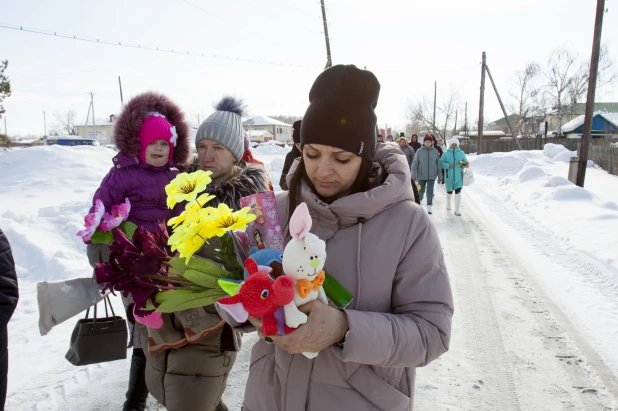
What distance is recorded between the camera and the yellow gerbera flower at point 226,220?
3.89 ft

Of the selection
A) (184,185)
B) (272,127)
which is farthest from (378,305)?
(272,127)

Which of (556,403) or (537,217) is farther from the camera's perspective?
(537,217)

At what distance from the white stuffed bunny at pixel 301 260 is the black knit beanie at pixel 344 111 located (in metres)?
0.46

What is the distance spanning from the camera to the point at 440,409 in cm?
304

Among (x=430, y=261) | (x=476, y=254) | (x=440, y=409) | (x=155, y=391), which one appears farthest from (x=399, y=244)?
(x=476, y=254)

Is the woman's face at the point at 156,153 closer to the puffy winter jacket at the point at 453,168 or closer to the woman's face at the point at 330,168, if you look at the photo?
the woman's face at the point at 330,168

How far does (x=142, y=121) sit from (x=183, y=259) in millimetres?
1793

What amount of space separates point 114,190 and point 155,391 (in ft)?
3.92

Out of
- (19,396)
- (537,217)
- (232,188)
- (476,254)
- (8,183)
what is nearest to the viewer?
→ (232,188)

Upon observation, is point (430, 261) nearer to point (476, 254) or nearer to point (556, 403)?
point (556, 403)

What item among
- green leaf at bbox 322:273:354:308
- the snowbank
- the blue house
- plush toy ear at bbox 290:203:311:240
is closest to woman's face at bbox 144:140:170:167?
Result: green leaf at bbox 322:273:354:308

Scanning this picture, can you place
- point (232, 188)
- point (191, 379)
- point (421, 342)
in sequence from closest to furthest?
1. point (421, 342)
2. point (191, 379)
3. point (232, 188)

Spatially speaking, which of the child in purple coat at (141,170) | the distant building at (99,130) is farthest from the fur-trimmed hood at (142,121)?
the distant building at (99,130)

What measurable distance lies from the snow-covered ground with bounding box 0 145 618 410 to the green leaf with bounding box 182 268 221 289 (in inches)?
84.9
